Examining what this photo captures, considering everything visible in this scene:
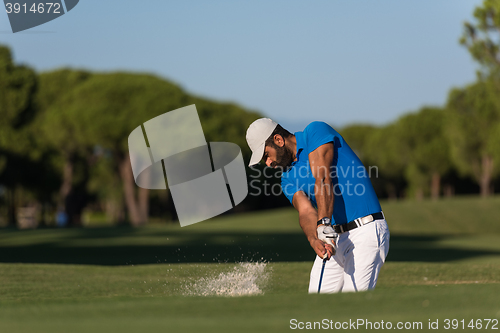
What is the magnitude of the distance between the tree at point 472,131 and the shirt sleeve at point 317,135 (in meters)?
48.9

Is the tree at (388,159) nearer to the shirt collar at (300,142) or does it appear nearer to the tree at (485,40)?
the tree at (485,40)

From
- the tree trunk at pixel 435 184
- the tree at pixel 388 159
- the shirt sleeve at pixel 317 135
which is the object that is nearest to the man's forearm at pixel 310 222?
the shirt sleeve at pixel 317 135

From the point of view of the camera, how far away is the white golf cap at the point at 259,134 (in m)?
5.52

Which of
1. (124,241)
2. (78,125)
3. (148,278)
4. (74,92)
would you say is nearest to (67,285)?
(148,278)

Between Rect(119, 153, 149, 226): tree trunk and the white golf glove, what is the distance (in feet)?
157

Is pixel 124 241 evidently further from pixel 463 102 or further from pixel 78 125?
pixel 463 102

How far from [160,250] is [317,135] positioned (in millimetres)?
14837

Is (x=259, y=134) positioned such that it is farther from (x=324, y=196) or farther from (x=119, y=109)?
(x=119, y=109)

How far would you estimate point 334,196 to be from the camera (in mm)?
5410

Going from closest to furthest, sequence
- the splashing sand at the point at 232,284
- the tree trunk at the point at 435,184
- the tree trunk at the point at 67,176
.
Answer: the splashing sand at the point at 232,284, the tree trunk at the point at 67,176, the tree trunk at the point at 435,184

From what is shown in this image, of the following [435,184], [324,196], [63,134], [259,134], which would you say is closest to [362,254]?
[324,196]

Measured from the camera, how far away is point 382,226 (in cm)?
550

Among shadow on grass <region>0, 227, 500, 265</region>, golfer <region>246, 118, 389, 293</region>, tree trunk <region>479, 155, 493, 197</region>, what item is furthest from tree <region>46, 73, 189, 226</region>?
golfer <region>246, 118, 389, 293</region>

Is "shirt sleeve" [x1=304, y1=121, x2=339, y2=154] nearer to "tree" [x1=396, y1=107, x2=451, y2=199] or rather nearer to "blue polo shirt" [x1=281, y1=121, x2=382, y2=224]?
"blue polo shirt" [x1=281, y1=121, x2=382, y2=224]
